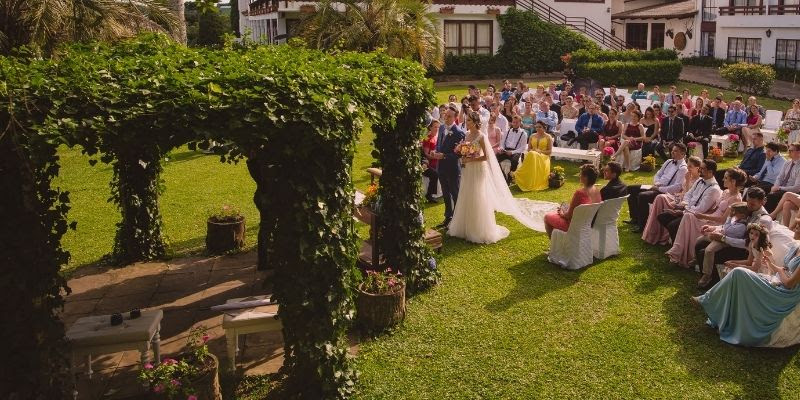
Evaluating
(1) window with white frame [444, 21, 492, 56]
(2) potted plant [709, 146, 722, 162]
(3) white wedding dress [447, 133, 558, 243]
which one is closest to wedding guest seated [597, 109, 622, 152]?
(2) potted plant [709, 146, 722, 162]

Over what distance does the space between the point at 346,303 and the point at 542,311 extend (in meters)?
3.10

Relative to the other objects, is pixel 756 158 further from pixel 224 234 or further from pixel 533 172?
pixel 224 234

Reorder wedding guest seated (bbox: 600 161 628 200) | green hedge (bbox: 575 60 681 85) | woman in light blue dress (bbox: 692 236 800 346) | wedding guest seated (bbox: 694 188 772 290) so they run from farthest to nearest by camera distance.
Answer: green hedge (bbox: 575 60 681 85) < wedding guest seated (bbox: 600 161 628 200) < wedding guest seated (bbox: 694 188 772 290) < woman in light blue dress (bbox: 692 236 800 346)

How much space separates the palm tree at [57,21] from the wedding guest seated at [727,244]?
38.8 ft

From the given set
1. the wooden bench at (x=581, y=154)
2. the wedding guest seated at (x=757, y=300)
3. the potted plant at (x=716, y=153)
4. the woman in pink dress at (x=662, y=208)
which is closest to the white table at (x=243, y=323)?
the wedding guest seated at (x=757, y=300)

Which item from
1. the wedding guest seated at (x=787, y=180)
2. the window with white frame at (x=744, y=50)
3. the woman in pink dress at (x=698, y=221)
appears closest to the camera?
the woman in pink dress at (x=698, y=221)

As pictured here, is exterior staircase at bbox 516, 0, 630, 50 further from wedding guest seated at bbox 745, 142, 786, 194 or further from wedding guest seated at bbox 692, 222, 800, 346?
wedding guest seated at bbox 692, 222, 800, 346

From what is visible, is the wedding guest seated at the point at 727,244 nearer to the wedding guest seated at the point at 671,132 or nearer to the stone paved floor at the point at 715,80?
the wedding guest seated at the point at 671,132

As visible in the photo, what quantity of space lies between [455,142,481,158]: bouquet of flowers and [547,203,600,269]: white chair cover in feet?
6.72

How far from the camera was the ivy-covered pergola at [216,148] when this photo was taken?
208 inches

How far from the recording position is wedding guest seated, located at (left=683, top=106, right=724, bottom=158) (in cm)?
1771

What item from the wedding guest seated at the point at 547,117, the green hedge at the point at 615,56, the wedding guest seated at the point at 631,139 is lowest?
the wedding guest seated at the point at 631,139

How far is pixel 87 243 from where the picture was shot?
1222 cm

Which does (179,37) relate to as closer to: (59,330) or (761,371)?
(59,330)
